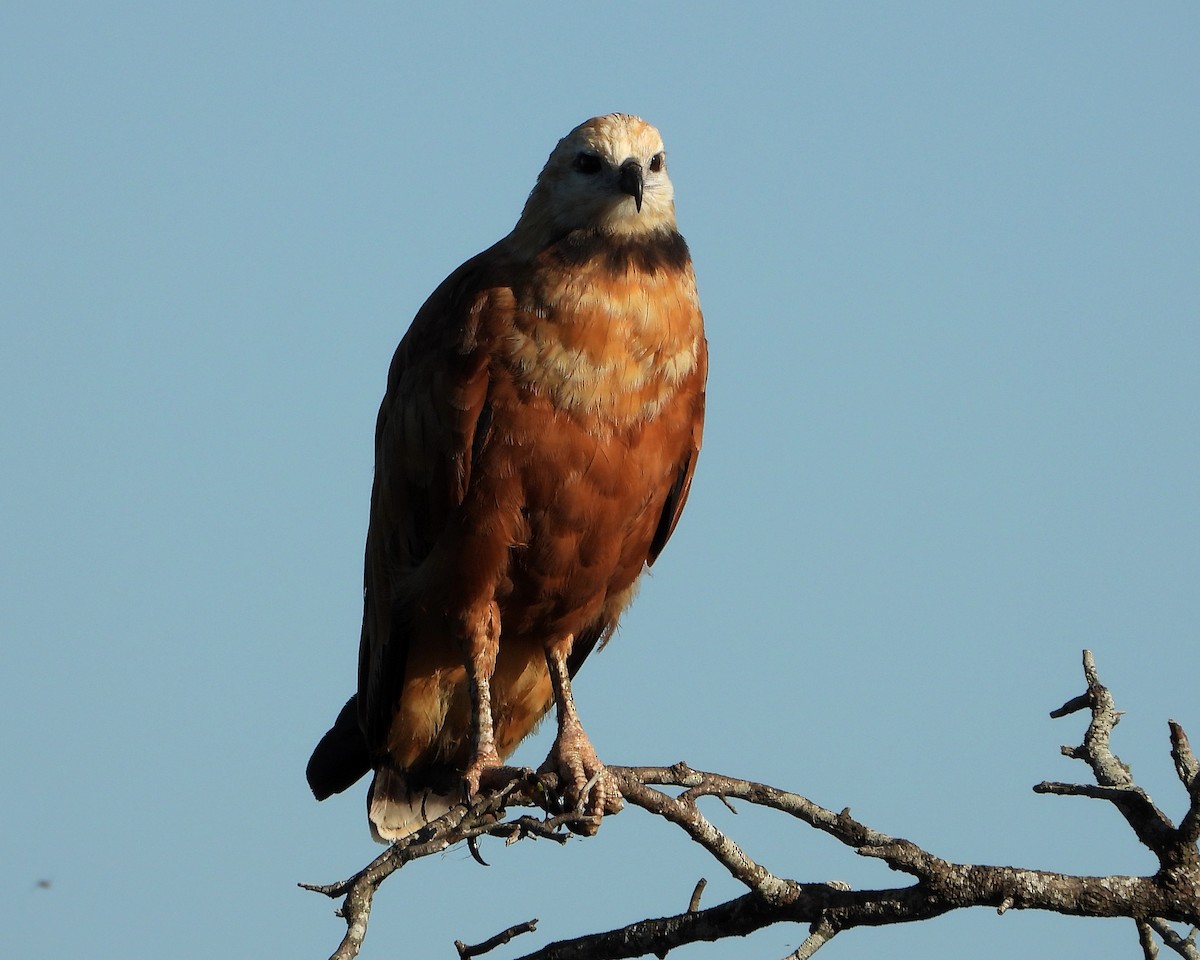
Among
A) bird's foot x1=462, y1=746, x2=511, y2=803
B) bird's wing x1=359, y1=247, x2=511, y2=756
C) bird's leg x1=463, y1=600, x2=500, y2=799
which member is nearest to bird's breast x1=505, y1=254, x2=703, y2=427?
bird's wing x1=359, y1=247, x2=511, y2=756

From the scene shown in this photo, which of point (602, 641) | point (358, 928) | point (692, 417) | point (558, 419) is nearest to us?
point (358, 928)

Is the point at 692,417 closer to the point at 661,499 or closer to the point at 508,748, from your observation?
the point at 661,499

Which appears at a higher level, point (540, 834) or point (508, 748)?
point (508, 748)

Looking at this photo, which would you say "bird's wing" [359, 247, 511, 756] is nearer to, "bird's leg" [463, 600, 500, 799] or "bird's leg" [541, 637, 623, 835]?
"bird's leg" [463, 600, 500, 799]

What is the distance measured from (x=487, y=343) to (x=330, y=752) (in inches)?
75.8

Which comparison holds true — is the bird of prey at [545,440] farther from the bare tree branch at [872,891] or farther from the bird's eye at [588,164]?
the bare tree branch at [872,891]

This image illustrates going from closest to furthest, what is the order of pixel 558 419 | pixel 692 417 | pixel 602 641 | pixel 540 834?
1. pixel 540 834
2. pixel 558 419
3. pixel 692 417
4. pixel 602 641

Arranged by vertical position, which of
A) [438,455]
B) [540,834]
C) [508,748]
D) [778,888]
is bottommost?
[778,888]

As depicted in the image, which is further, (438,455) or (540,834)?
(438,455)

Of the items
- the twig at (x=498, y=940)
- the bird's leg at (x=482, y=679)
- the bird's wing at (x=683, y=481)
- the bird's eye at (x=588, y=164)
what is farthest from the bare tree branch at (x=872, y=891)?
the bird's eye at (x=588, y=164)

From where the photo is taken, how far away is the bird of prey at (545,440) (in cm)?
546

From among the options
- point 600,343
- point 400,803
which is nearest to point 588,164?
point 600,343

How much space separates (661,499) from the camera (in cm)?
588

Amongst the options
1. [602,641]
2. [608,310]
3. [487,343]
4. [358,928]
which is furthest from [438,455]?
[358,928]
